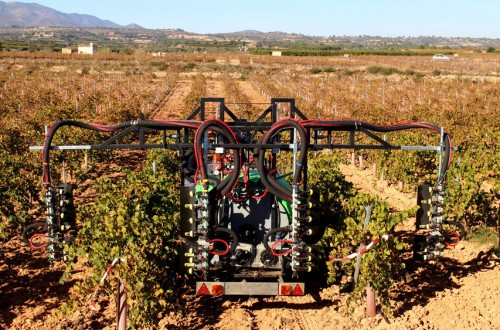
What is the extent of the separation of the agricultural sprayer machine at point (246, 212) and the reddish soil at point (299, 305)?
82 centimetres

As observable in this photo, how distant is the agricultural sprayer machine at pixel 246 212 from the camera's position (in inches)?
255

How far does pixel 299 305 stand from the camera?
8.40 meters

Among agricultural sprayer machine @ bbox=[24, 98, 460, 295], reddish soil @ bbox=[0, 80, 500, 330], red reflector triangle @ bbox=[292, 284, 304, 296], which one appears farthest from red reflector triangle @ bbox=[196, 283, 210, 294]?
red reflector triangle @ bbox=[292, 284, 304, 296]

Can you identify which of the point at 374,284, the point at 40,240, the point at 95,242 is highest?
the point at 95,242

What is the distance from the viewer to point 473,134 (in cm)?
1850

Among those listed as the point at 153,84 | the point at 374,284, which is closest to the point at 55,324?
the point at 374,284

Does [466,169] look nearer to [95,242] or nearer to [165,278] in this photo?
[165,278]

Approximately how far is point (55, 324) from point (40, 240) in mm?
3785

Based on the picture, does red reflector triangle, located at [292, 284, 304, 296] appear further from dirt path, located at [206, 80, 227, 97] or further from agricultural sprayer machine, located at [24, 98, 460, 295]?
dirt path, located at [206, 80, 227, 97]

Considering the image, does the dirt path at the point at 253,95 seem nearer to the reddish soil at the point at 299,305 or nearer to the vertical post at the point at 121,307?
the reddish soil at the point at 299,305

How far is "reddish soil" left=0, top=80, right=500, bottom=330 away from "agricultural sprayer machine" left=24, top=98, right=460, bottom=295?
2.69 ft

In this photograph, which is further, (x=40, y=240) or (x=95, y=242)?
(x=40, y=240)

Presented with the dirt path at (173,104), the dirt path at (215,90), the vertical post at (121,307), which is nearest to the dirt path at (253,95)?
the dirt path at (215,90)

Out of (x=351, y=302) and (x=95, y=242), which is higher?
(x=95, y=242)
